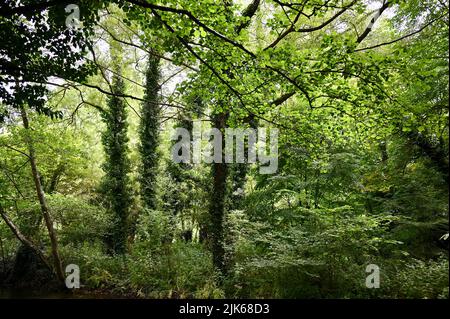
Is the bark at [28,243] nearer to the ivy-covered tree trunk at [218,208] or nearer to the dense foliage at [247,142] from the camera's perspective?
the dense foliage at [247,142]

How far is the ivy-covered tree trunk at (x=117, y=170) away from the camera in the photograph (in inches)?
517

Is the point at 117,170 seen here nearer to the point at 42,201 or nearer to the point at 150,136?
the point at 150,136

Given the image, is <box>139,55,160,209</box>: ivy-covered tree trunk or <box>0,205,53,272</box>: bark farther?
<box>139,55,160,209</box>: ivy-covered tree trunk

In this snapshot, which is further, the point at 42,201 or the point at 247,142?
the point at 42,201

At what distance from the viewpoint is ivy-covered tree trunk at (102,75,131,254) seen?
1313cm

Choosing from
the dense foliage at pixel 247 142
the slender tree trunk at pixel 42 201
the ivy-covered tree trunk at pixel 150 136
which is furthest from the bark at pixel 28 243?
the ivy-covered tree trunk at pixel 150 136

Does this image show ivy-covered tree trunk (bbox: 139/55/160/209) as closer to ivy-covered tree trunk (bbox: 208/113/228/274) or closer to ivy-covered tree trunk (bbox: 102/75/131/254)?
ivy-covered tree trunk (bbox: 102/75/131/254)

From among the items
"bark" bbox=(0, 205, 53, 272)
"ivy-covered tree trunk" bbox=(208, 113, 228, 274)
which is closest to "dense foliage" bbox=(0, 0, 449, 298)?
"ivy-covered tree trunk" bbox=(208, 113, 228, 274)

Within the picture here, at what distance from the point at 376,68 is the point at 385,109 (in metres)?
0.95

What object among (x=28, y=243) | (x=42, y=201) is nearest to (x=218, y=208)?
(x=42, y=201)

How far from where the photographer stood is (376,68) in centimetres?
445

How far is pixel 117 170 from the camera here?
1360 centimetres
